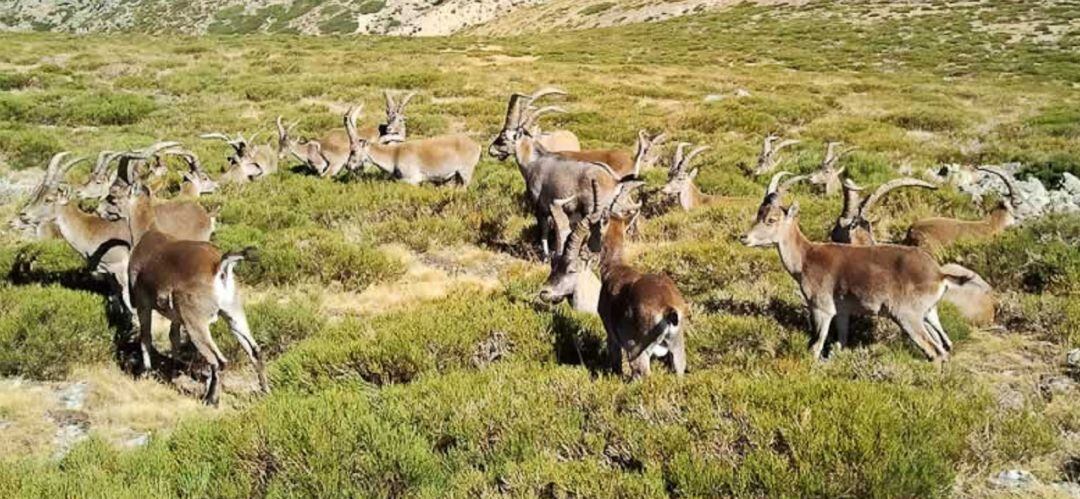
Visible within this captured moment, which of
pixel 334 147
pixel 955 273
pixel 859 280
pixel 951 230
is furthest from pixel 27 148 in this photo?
pixel 955 273

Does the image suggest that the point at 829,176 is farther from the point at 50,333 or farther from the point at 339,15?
the point at 339,15

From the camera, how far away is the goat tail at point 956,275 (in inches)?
291

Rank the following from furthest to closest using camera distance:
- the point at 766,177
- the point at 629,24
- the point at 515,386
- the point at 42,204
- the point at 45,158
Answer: the point at 629,24
the point at 45,158
the point at 766,177
the point at 42,204
the point at 515,386

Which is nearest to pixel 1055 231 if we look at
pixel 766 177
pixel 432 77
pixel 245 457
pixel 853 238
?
pixel 853 238

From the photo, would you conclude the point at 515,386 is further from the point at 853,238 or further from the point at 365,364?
the point at 853,238

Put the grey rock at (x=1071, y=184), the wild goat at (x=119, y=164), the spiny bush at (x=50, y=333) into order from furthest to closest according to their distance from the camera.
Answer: the grey rock at (x=1071, y=184) → the wild goat at (x=119, y=164) → the spiny bush at (x=50, y=333)

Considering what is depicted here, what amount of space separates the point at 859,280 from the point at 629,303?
102 inches

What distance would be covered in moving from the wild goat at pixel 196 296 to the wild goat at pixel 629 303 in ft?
9.42

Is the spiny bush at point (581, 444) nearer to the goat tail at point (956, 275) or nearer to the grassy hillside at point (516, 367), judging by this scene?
the grassy hillside at point (516, 367)

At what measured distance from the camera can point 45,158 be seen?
18359mm

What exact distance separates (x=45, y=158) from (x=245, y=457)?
16.2m

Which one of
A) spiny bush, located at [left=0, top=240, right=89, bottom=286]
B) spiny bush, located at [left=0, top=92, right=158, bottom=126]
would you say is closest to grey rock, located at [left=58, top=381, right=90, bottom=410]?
spiny bush, located at [left=0, top=240, right=89, bottom=286]

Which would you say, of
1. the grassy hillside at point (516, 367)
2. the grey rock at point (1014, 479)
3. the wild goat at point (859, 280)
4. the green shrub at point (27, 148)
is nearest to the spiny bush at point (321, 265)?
the grassy hillside at point (516, 367)

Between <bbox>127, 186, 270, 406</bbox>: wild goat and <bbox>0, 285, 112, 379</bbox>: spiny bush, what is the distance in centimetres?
79
